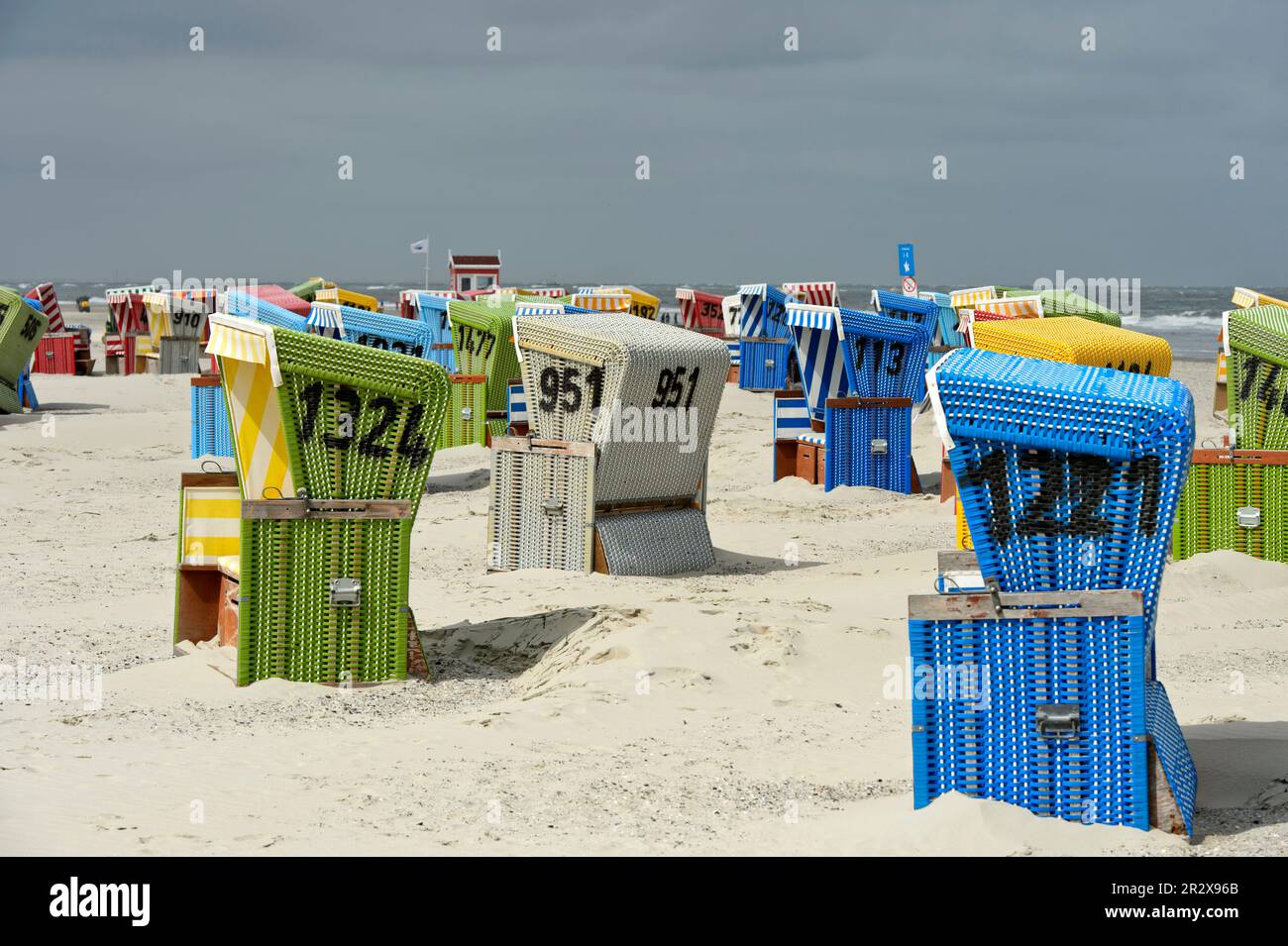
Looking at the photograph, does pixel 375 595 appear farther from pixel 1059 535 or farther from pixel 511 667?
pixel 1059 535

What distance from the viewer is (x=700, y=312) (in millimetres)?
38219

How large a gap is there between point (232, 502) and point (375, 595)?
1434 mm

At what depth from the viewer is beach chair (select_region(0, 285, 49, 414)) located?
77.2ft

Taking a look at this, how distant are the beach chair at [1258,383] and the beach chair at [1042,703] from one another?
→ 6.11 metres

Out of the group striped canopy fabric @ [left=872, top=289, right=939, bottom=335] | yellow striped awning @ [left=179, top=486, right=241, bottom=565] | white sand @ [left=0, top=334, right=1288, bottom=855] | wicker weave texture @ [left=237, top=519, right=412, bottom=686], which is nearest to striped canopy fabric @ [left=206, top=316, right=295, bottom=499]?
wicker weave texture @ [left=237, top=519, right=412, bottom=686]

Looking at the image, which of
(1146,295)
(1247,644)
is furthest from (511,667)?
(1146,295)

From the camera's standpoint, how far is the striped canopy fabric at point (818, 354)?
1719cm

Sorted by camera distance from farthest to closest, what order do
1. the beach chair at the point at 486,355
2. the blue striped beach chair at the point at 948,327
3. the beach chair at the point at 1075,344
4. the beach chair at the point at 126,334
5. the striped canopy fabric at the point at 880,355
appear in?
the beach chair at the point at 126,334
the blue striped beach chair at the point at 948,327
the beach chair at the point at 486,355
the striped canopy fabric at the point at 880,355
the beach chair at the point at 1075,344

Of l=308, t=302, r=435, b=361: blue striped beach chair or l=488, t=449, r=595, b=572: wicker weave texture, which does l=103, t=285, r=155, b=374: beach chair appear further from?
l=488, t=449, r=595, b=572: wicker weave texture

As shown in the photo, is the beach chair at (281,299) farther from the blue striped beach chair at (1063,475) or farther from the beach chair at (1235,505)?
the blue striped beach chair at (1063,475)

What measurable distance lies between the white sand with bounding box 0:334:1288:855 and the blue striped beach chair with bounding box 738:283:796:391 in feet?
52.9

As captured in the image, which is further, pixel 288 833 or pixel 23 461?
pixel 23 461

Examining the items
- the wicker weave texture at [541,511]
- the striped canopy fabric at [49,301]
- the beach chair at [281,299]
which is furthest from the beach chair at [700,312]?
the wicker weave texture at [541,511]

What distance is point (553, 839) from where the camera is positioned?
232 inches
